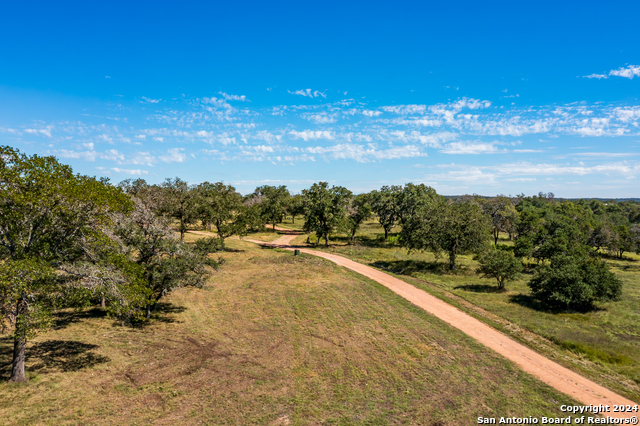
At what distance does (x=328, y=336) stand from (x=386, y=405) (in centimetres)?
824

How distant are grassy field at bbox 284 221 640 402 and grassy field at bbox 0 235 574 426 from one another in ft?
17.8

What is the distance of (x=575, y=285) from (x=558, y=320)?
507 centimetres

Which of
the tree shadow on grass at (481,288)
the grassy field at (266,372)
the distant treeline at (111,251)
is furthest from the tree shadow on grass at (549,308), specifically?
the grassy field at (266,372)

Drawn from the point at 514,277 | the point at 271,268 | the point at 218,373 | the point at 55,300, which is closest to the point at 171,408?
the point at 218,373

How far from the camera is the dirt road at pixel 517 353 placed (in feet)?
54.2

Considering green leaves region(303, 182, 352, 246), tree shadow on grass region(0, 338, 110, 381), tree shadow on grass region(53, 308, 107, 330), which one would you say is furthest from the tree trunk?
green leaves region(303, 182, 352, 246)

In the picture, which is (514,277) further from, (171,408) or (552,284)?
(171,408)

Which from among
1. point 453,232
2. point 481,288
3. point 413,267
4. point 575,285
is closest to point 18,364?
point 481,288

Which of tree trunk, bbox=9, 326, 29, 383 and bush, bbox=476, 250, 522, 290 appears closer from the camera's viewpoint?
tree trunk, bbox=9, 326, 29, 383

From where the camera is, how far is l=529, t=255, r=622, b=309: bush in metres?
30.2

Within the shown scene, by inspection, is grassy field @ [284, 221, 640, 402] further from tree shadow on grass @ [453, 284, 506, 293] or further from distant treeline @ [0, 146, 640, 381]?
distant treeline @ [0, 146, 640, 381]

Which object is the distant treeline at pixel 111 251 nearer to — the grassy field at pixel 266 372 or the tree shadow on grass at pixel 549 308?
the tree shadow on grass at pixel 549 308

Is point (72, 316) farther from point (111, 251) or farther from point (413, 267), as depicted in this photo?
point (413, 267)

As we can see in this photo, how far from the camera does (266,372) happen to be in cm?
1778
